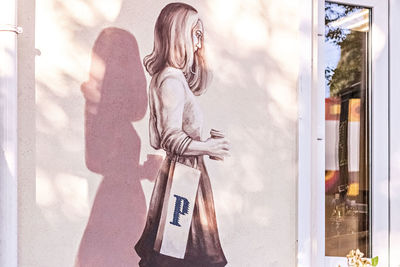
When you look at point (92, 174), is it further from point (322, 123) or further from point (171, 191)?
point (322, 123)

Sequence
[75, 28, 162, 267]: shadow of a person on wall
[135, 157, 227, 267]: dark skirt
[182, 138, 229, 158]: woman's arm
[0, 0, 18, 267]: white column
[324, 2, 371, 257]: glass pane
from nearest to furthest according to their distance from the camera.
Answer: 1. [0, 0, 18, 267]: white column
2. [75, 28, 162, 267]: shadow of a person on wall
3. [135, 157, 227, 267]: dark skirt
4. [182, 138, 229, 158]: woman's arm
5. [324, 2, 371, 257]: glass pane

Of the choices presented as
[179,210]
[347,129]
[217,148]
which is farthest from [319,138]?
[179,210]

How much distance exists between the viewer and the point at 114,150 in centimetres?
296

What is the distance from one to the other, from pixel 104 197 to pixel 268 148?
102cm

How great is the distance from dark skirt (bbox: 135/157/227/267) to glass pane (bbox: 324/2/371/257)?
815 millimetres

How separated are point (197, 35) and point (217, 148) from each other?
66 cm

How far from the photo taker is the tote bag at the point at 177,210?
306 cm

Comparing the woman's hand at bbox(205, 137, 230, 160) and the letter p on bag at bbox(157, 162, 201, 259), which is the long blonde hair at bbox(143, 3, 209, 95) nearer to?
the woman's hand at bbox(205, 137, 230, 160)

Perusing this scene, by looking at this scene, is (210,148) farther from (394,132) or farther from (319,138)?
(394,132)

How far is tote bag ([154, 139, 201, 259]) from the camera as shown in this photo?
306 cm

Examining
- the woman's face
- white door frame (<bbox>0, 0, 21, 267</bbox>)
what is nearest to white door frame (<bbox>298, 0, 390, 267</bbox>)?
the woman's face

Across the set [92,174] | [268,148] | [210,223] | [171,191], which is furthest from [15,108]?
[268,148]

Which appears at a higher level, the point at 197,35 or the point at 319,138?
the point at 197,35

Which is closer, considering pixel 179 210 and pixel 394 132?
pixel 179 210
